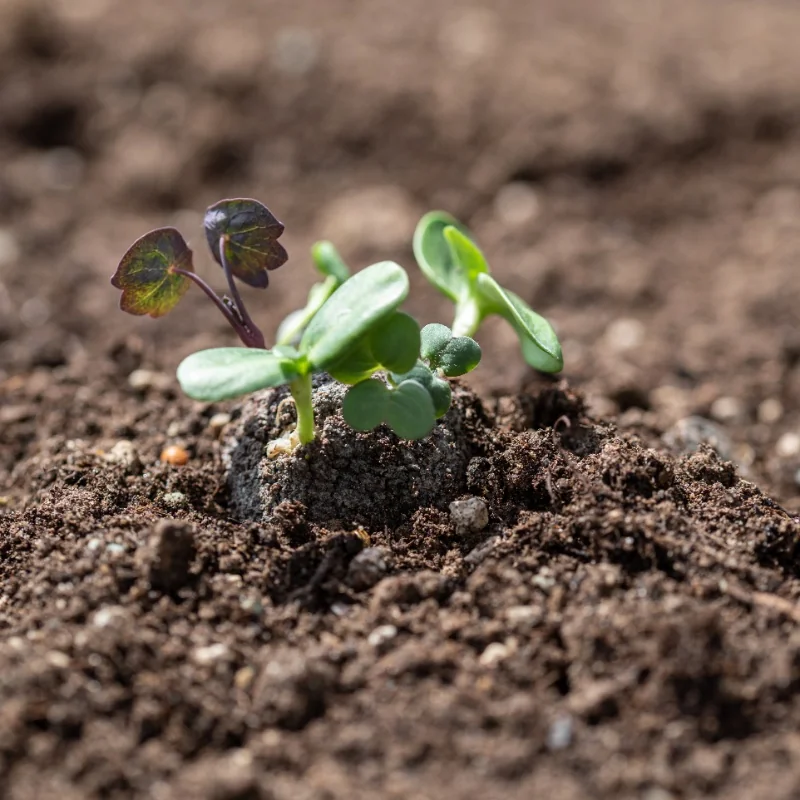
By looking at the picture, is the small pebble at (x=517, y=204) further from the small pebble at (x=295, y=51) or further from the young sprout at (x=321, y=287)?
the young sprout at (x=321, y=287)

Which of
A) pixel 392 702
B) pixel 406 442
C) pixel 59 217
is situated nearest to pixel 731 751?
pixel 392 702

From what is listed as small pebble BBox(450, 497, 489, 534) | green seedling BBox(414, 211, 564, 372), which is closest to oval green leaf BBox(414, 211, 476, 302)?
green seedling BBox(414, 211, 564, 372)

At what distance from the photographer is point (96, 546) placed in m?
1.55

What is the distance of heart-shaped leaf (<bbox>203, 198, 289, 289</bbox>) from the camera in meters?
1.71

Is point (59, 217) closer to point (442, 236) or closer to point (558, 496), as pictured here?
point (442, 236)

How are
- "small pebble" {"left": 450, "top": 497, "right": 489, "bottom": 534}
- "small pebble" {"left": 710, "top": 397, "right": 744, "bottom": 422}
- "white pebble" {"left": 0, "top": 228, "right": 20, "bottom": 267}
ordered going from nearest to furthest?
"small pebble" {"left": 450, "top": 497, "right": 489, "bottom": 534} → "small pebble" {"left": 710, "top": 397, "right": 744, "bottom": 422} → "white pebble" {"left": 0, "top": 228, "right": 20, "bottom": 267}

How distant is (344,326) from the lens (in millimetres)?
1426

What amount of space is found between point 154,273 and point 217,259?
0.11m

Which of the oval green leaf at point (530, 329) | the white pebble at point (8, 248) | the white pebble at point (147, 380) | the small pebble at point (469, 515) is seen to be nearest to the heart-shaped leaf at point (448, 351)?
the oval green leaf at point (530, 329)

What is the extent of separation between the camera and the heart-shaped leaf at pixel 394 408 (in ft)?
4.88

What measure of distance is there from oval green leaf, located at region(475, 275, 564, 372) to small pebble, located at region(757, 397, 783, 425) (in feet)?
3.72

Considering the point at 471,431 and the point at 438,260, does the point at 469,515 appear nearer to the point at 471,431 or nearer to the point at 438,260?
the point at 471,431

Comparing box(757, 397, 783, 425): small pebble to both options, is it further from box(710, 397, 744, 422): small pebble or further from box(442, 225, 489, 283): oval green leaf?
box(442, 225, 489, 283): oval green leaf

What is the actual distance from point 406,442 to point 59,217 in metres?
2.37
